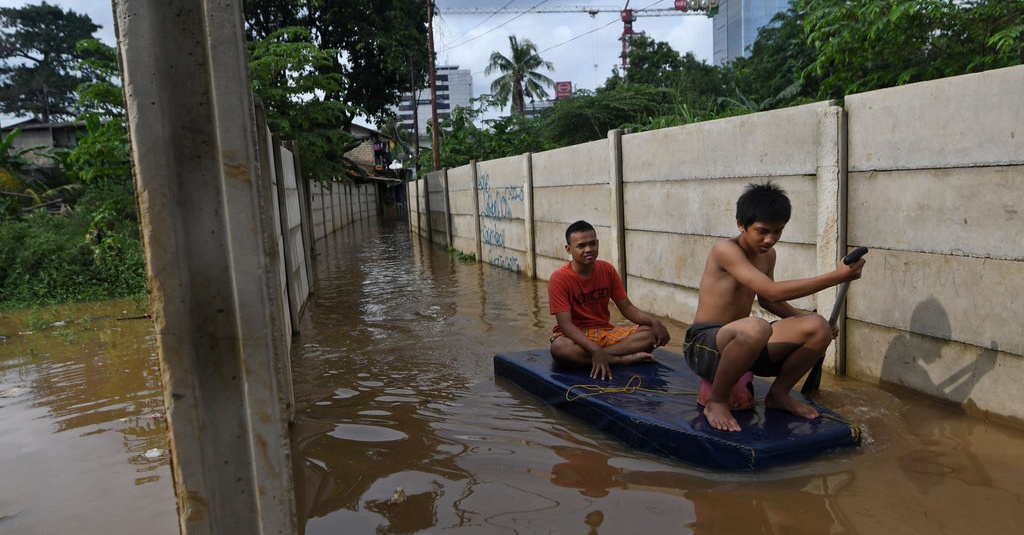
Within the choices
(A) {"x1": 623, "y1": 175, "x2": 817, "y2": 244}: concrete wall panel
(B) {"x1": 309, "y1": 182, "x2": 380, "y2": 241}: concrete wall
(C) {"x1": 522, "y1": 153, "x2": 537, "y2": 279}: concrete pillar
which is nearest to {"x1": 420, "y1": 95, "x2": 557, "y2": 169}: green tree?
(B) {"x1": 309, "y1": 182, "x2": 380, "y2": 241}: concrete wall

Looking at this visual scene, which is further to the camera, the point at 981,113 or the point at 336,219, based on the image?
the point at 336,219

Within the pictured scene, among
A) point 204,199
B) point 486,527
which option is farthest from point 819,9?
point 204,199

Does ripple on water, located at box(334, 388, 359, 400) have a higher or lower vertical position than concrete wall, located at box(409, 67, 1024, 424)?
lower

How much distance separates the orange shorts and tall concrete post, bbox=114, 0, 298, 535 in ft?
10.1

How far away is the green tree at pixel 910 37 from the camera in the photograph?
9.13 metres

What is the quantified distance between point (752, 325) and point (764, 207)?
59 cm

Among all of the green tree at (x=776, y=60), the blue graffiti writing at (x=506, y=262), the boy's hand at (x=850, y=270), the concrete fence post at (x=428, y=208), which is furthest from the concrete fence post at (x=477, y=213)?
the green tree at (x=776, y=60)

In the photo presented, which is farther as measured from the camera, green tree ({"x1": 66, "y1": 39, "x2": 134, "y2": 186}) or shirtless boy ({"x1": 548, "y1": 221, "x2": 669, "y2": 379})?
green tree ({"x1": 66, "y1": 39, "x2": 134, "y2": 186})

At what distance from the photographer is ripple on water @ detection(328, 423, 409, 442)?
4.01 meters

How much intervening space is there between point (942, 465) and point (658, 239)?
394 centimetres

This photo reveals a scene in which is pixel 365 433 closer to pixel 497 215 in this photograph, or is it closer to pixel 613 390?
pixel 613 390

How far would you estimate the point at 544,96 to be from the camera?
46.8m

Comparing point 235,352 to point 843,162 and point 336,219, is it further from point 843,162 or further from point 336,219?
point 336,219

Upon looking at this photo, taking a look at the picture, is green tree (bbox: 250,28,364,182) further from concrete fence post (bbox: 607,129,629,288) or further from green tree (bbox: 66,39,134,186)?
concrete fence post (bbox: 607,129,629,288)
